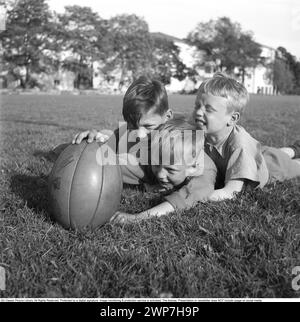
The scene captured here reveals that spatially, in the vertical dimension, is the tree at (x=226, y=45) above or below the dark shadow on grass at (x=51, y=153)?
above

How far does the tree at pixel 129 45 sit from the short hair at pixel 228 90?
56.5 metres

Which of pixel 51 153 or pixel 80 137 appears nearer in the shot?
pixel 80 137

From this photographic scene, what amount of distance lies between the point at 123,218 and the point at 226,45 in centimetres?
8217

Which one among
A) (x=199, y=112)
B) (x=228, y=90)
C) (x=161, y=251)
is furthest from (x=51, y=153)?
(x=161, y=251)

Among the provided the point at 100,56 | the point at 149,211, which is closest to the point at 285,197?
the point at 149,211

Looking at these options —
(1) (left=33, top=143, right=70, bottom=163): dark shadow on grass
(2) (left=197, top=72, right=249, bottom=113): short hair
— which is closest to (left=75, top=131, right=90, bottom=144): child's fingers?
(2) (left=197, top=72, right=249, bottom=113): short hair

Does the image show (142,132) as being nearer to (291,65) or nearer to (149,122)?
(149,122)

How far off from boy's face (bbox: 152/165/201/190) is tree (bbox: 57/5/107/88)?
5370cm

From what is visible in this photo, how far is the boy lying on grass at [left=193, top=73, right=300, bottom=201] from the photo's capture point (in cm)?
376

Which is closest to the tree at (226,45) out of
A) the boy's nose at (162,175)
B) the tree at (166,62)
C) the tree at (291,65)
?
the tree at (166,62)

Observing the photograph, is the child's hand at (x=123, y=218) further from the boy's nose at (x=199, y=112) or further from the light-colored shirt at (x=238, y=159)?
the boy's nose at (x=199, y=112)

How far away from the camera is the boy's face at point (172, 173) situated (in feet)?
11.6

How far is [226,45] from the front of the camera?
265 ft

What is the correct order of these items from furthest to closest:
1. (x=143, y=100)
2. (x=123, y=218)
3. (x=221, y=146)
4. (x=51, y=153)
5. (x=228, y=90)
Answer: (x=51, y=153), (x=221, y=146), (x=228, y=90), (x=143, y=100), (x=123, y=218)
